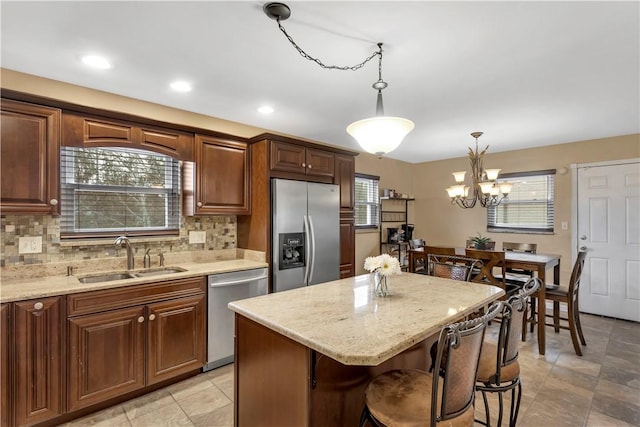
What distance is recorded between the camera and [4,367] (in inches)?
72.6

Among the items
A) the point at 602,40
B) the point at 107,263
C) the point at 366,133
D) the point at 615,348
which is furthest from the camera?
the point at 615,348

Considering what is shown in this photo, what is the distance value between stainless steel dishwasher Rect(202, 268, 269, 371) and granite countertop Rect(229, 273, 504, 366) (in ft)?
3.51

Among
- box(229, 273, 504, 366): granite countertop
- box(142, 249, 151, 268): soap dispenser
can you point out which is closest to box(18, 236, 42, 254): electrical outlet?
box(142, 249, 151, 268): soap dispenser

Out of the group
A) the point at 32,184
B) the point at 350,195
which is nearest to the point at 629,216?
the point at 350,195

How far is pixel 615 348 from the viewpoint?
3223mm

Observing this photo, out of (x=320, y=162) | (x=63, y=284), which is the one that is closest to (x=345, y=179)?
(x=320, y=162)

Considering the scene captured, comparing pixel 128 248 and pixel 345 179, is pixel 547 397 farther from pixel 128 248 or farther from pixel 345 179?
pixel 128 248

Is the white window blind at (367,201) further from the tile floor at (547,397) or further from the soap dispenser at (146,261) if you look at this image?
the soap dispenser at (146,261)

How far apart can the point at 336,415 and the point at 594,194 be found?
4803 mm

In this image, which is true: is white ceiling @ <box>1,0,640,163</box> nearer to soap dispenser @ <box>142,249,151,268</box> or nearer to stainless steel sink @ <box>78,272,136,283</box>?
soap dispenser @ <box>142,249,151,268</box>

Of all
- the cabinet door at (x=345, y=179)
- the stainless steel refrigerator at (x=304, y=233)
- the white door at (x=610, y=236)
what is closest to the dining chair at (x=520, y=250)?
the white door at (x=610, y=236)

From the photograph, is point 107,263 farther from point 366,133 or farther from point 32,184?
point 366,133

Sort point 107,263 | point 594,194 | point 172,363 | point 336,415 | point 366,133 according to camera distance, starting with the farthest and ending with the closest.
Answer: point 594,194 < point 107,263 < point 172,363 < point 366,133 < point 336,415

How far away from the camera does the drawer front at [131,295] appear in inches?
82.4
